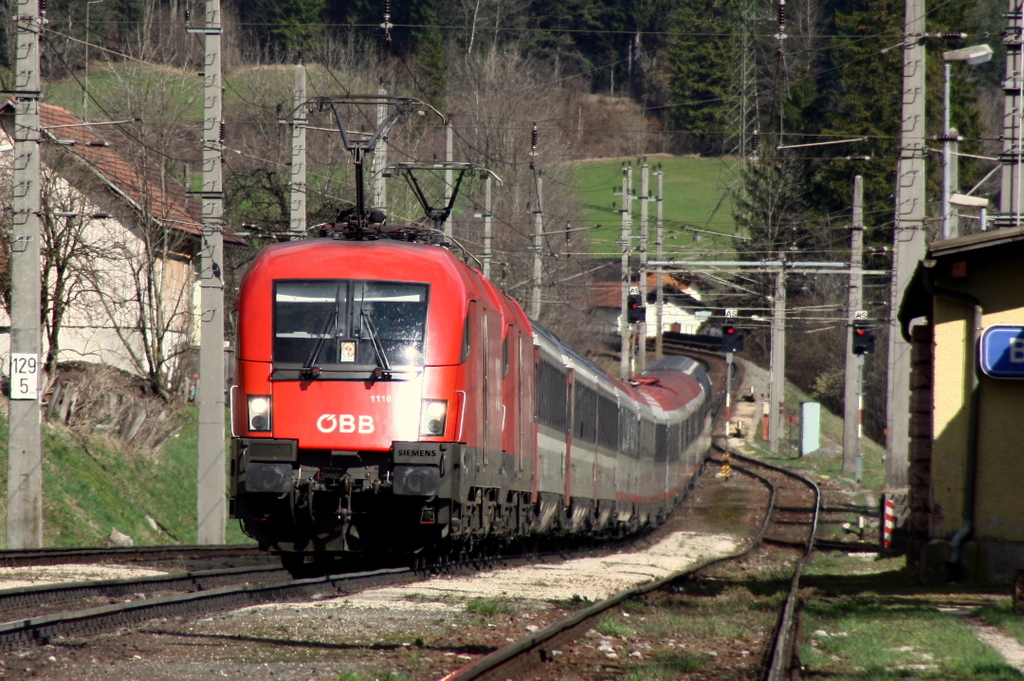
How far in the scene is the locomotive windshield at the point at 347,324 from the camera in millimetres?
11812

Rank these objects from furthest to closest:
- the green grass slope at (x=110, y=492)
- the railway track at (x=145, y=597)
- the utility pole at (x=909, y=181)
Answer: the green grass slope at (x=110, y=492) < the utility pole at (x=909, y=181) < the railway track at (x=145, y=597)

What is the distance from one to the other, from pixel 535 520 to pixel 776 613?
229 inches

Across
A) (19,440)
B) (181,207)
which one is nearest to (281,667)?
(19,440)

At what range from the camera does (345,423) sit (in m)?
11.6

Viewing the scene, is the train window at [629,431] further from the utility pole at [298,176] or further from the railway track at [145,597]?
the railway track at [145,597]

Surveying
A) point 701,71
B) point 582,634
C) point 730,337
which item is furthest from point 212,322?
point 701,71

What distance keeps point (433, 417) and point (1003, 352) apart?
255 inches

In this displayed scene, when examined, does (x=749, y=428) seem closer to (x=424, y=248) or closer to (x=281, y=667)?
(x=424, y=248)

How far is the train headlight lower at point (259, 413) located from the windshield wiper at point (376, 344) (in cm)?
103

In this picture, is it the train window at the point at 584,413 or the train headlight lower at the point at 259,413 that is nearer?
the train headlight lower at the point at 259,413

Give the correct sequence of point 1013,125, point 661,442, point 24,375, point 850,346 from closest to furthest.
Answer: point 24,375
point 1013,125
point 661,442
point 850,346

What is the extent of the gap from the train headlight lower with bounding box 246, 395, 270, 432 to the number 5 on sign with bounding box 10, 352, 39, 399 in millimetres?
6805

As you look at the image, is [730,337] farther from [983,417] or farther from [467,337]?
[467,337]

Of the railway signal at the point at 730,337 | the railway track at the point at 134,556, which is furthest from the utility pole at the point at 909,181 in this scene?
the railway signal at the point at 730,337
